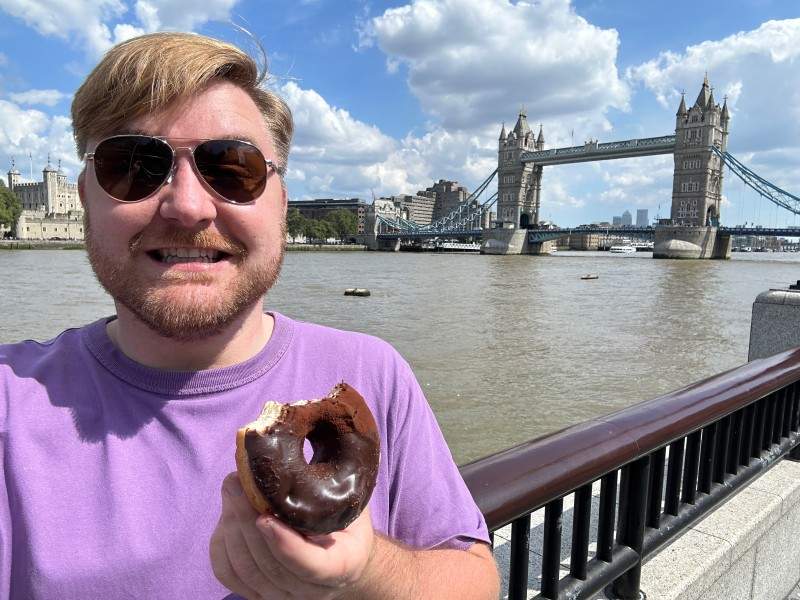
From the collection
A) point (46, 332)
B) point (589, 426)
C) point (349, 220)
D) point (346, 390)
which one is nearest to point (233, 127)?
point (346, 390)

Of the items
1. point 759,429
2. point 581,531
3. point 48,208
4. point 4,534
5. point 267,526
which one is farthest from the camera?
point 48,208

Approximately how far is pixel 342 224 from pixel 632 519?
301 ft

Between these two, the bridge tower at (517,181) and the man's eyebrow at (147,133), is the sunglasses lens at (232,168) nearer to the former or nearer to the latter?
the man's eyebrow at (147,133)

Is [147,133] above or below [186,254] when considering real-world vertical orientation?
above

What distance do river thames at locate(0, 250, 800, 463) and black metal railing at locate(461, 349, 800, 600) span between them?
3470 mm

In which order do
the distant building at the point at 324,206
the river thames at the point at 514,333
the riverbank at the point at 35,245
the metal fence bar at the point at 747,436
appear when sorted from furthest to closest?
1. the distant building at the point at 324,206
2. the riverbank at the point at 35,245
3. the river thames at the point at 514,333
4. the metal fence bar at the point at 747,436

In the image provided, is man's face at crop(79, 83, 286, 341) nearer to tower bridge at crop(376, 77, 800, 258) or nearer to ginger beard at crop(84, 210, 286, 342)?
ginger beard at crop(84, 210, 286, 342)

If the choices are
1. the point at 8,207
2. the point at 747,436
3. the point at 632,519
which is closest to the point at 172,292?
the point at 632,519

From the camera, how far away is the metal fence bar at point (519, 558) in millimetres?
1289

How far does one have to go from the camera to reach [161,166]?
3.41 feet

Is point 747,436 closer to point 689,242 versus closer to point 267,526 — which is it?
point 267,526

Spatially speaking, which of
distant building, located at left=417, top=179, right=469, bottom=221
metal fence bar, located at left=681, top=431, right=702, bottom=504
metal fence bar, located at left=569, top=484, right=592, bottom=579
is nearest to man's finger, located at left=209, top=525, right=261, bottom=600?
metal fence bar, located at left=569, top=484, right=592, bottom=579


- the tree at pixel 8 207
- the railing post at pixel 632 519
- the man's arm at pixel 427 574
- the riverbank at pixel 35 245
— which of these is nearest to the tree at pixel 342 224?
the riverbank at pixel 35 245

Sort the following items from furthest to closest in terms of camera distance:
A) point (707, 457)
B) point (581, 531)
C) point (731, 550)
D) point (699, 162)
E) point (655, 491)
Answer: point (699, 162) → point (707, 457) → point (731, 550) → point (655, 491) → point (581, 531)
